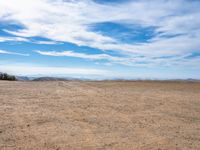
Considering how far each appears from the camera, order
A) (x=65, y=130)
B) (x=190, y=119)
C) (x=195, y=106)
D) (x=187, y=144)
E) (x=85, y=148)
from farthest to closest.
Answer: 1. (x=195, y=106)
2. (x=190, y=119)
3. (x=65, y=130)
4. (x=187, y=144)
5. (x=85, y=148)

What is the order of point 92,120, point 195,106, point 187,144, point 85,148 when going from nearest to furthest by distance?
point 85,148
point 187,144
point 92,120
point 195,106

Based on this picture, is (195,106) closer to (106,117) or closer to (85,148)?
(106,117)

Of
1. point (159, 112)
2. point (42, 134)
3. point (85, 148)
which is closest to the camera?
point (85, 148)

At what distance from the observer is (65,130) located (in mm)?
9406

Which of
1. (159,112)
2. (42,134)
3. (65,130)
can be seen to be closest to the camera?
(42,134)

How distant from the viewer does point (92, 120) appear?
11102 mm

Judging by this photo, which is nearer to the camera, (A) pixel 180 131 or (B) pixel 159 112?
(A) pixel 180 131

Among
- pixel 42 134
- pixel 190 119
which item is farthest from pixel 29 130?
pixel 190 119

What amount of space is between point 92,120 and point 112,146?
331 cm

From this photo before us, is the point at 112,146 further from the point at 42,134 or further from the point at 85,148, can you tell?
the point at 42,134

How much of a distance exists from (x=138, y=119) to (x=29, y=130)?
13.9ft

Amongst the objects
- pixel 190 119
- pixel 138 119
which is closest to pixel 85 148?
pixel 138 119

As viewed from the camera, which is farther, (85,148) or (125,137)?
(125,137)

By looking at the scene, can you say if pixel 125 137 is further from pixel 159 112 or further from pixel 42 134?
pixel 159 112
